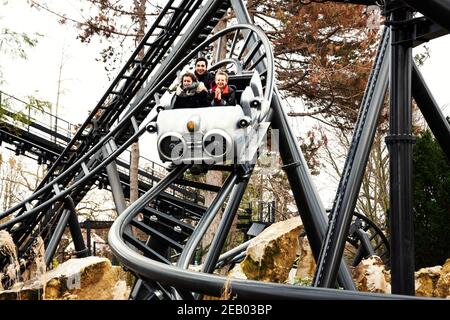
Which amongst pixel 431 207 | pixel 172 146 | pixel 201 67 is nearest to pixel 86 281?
pixel 172 146

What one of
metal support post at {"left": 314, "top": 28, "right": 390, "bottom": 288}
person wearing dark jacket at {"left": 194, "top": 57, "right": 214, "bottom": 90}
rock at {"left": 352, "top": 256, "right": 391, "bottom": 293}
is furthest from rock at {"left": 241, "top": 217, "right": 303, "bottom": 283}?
metal support post at {"left": 314, "top": 28, "right": 390, "bottom": 288}

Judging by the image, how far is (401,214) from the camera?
240 inches

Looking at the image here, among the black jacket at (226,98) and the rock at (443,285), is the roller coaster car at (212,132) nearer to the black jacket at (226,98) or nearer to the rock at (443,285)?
the black jacket at (226,98)

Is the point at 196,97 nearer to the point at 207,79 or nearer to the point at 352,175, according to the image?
the point at 207,79

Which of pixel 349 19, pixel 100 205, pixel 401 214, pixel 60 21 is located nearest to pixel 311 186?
pixel 401 214

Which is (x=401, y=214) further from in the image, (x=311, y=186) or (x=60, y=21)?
(x=60, y=21)

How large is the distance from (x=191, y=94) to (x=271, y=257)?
8.61ft

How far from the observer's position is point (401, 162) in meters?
6.17

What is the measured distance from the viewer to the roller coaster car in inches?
299

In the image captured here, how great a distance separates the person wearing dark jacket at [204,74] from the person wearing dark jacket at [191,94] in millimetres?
288

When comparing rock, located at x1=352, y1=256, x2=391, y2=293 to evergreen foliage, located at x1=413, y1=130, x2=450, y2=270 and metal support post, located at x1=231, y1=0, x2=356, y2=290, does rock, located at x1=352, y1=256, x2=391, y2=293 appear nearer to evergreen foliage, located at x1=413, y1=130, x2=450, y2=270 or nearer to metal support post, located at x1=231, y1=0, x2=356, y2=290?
metal support post, located at x1=231, y1=0, x2=356, y2=290

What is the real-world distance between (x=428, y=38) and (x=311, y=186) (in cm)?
253

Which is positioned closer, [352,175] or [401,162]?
[401,162]

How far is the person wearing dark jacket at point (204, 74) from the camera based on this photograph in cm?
844
